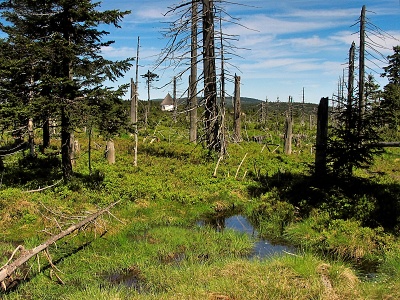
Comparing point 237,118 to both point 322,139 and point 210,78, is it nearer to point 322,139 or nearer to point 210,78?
point 210,78

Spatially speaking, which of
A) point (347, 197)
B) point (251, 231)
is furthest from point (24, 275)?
point (347, 197)

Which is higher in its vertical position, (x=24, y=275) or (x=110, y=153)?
(x=110, y=153)

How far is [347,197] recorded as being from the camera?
10.7 m

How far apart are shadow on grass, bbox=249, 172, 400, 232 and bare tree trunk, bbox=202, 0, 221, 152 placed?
168 inches

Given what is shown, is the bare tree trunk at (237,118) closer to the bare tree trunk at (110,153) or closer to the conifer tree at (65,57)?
the bare tree trunk at (110,153)

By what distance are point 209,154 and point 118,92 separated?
256 inches

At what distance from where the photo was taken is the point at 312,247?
8914 mm

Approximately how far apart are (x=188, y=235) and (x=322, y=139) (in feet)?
19.7

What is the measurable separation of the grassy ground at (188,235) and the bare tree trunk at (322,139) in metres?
0.77

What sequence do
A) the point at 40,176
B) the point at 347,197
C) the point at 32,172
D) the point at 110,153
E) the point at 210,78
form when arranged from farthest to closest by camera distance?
the point at 210,78, the point at 110,153, the point at 32,172, the point at 40,176, the point at 347,197

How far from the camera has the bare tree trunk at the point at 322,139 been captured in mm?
12109

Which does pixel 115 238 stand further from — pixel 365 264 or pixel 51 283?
pixel 365 264

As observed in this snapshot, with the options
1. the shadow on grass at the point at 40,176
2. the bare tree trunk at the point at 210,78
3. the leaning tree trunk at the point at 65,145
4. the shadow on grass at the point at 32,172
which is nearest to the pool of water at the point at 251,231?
the shadow on grass at the point at 40,176

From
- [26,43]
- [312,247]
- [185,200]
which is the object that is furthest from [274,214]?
[26,43]
